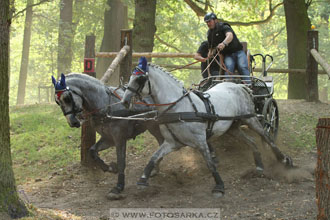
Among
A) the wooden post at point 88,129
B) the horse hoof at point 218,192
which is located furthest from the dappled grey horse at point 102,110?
the horse hoof at point 218,192

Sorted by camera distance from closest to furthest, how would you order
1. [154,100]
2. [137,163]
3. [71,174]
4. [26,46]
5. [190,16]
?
1. [154,100]
2. [71,174]
3. [137,163]
4. [26,46]
5. [190,16]

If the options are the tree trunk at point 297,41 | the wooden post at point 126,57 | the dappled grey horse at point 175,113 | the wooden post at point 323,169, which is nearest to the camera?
the wooden post at point 323,169

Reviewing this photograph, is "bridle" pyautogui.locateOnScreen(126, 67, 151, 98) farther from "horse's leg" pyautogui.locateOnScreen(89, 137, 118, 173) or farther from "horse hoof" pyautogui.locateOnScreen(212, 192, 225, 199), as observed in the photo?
"horse hoof" pyautogui.locateOnScreen(212, 192, 225, 199)

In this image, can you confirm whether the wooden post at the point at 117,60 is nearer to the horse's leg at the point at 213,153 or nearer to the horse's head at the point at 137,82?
the horse's head at the point at 137,82

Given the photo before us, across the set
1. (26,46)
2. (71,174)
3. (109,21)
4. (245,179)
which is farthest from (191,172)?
(26,46)

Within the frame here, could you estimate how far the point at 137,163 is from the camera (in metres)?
9.36

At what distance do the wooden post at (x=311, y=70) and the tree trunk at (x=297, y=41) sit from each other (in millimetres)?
1319

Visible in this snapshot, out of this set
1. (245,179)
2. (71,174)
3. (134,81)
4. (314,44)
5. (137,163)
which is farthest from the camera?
(314,44)

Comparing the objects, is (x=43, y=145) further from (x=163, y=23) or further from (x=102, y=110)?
(x=163, y=23)

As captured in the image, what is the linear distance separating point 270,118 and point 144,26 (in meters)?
5.52

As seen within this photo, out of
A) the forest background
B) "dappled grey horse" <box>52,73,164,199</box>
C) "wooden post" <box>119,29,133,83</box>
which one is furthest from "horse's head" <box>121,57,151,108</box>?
the forest background

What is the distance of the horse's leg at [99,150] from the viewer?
25.7ft

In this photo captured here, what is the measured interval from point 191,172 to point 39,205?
2940mm

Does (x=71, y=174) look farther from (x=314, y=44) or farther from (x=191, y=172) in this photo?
(x=314, y=44)
